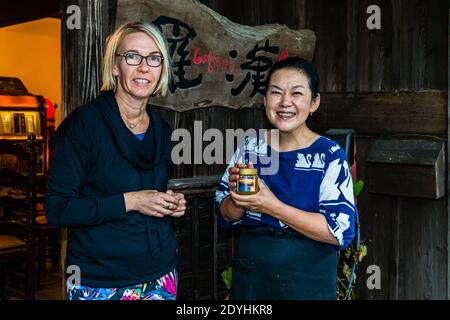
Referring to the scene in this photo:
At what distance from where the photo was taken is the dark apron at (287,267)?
195 centimetres

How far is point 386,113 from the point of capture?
3.52 m

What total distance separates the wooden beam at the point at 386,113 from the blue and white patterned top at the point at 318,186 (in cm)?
159

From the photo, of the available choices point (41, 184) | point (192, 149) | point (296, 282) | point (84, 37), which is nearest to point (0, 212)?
point (41, 184)

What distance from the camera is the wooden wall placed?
10.9 ft

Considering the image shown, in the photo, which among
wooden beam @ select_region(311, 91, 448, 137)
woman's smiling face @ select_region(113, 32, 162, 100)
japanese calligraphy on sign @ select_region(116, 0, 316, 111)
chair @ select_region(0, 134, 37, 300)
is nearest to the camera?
woman's smiling face @ select_region(113, 32, 162, 100)

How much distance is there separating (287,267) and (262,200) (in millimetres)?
276

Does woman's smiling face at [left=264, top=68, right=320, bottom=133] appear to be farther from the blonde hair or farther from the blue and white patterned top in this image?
the blonde hair

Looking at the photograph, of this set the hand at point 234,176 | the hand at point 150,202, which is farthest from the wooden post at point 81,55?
the hand at point 234,176

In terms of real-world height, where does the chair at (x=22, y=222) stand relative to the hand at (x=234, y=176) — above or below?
below

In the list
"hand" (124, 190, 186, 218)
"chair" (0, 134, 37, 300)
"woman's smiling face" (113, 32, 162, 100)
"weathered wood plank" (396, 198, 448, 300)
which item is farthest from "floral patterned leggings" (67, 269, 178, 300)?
"chair" (0, 134, 37, 300)

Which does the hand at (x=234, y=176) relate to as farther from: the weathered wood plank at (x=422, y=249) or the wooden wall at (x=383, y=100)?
the weathered wood plank at (x=422, y=249)

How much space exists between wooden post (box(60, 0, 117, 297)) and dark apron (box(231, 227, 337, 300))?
103 centimetres

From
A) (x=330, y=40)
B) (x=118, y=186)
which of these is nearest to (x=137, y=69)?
(x=118, y=186)

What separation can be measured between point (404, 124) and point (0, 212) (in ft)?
16.8
